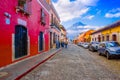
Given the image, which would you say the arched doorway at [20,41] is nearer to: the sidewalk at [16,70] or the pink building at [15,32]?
the pink building at [15,32]

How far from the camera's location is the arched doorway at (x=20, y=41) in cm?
1188

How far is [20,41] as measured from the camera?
12.6 meters

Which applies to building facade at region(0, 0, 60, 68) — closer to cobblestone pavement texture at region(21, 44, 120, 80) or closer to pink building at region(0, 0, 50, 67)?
pink building at region(0, 0, 50, 67)

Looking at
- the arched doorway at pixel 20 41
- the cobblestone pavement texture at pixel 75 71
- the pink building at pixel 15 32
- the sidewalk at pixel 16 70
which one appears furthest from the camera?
the arched doorway at pixel 20 41

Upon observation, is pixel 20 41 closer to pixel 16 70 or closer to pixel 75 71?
pixel 16 70

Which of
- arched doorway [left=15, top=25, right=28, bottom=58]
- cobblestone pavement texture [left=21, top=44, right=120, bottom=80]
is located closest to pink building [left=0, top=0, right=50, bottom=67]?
arched doorway [left=15, top=25, right=28, bottom=58]

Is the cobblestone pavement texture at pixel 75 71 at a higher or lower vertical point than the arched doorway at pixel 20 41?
lower

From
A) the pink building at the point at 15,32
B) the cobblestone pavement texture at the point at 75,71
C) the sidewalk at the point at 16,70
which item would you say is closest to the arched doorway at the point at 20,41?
the pink building at the point at 15,32

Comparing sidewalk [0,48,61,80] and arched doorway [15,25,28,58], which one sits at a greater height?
arched doorway [15,25,28,58]

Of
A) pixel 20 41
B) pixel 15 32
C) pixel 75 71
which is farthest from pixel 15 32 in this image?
pixel 75 71

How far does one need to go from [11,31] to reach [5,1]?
1.81 metres

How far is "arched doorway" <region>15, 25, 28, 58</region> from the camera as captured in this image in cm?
1188

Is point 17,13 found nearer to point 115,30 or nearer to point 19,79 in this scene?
point 19,79

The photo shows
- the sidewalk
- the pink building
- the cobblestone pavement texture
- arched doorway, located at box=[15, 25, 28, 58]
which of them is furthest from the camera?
arched doorway, located at box=[15, 25, 28, 58]
